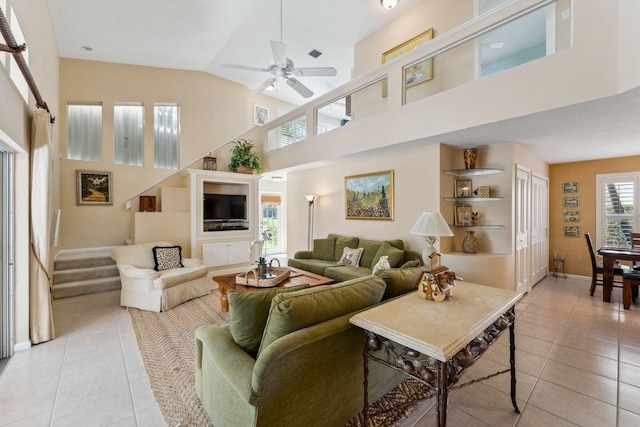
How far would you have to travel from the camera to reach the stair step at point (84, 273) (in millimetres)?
4371

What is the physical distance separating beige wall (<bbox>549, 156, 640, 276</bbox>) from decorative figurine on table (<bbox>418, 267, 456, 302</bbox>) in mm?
5687

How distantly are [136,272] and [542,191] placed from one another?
7.42 metres

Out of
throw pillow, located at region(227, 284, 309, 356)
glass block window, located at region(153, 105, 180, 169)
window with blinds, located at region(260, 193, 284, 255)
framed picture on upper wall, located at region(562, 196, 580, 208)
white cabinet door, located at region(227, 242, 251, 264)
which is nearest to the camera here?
throw pillow, located at region(227, 284, 309, 356)

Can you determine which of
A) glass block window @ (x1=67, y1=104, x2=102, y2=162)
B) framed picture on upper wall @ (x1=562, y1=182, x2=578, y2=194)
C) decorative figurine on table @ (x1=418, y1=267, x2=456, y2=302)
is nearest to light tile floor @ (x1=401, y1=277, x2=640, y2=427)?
decorative figurine on table @ (x1=418, y1=267, x2=456, y2=302)

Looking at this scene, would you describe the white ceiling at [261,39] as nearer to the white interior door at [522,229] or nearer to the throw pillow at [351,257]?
the white interior door at [522,229]

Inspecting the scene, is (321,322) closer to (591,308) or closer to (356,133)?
(356,133)

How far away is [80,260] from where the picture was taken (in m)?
4.71

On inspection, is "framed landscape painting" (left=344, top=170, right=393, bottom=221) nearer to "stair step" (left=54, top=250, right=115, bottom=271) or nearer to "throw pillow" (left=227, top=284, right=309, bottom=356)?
"throw pillow" (left=227, top=284, right=309, bottom=356)

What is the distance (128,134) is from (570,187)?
9535 mm

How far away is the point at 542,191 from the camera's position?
17.9 ft

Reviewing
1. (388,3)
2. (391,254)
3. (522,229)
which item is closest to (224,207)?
(391,254)

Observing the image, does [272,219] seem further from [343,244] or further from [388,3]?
[388,3]

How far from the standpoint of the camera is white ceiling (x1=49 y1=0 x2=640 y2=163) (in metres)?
3.32

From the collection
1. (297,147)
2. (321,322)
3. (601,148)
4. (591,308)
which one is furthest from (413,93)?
(591,308)
